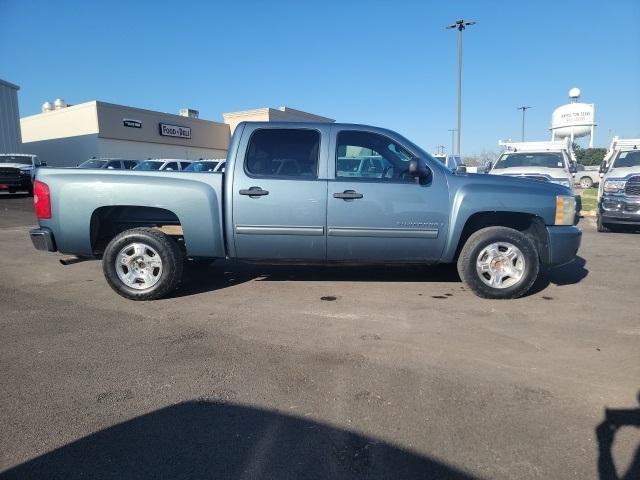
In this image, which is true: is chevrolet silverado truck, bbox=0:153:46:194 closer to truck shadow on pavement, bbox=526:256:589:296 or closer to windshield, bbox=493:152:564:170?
windshield, bbox=493:152:564:170

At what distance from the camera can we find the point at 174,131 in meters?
38.7

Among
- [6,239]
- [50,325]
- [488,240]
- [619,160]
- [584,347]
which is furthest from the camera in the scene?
[619,160]

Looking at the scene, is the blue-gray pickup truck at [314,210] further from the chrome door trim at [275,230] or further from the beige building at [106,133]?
the beige building at [106,133]

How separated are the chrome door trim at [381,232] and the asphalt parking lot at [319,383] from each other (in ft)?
2.36

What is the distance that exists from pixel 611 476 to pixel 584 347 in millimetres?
1752

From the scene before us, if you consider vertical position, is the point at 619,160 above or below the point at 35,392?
above

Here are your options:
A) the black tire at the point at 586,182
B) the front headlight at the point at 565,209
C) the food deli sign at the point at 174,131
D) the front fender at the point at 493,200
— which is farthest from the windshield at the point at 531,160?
the food deli sign at the point at 174,131

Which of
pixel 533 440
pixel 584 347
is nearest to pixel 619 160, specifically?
pixel 584 347

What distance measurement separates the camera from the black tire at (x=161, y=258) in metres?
4.82

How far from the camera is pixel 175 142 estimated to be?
39062mm

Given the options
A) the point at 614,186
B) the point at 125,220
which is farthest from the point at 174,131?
the point at 125,220

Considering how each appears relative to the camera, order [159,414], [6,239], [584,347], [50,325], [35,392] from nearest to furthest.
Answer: [159,414]
[35,392]
[584,347]
[50,325]
[6,239]

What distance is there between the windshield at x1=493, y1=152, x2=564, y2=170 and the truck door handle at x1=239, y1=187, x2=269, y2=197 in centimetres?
960

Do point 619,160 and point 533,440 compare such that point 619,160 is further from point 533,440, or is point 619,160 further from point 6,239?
point 6,239
